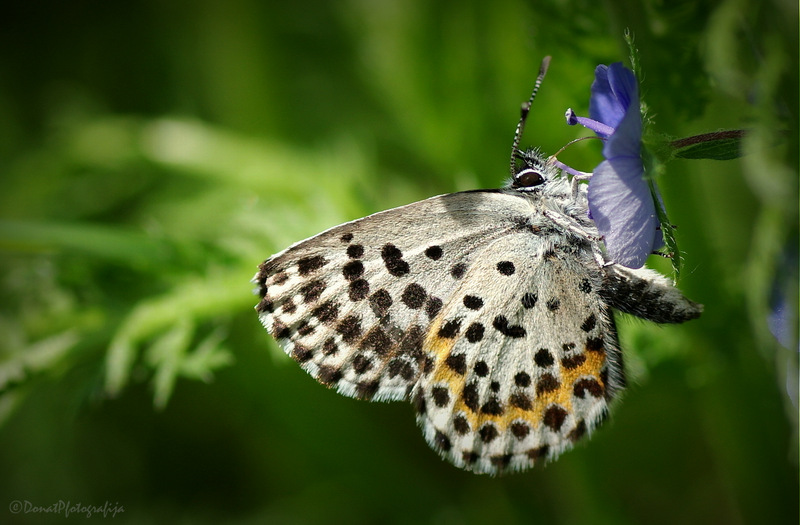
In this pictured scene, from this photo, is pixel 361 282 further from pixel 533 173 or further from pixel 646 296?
pixel 646 296

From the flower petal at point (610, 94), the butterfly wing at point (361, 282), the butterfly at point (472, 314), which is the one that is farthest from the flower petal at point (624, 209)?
the butterfly wing at point (361, 282)

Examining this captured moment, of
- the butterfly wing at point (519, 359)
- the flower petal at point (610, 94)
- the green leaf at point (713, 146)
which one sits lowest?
the butterfly wing at point (519, 359)

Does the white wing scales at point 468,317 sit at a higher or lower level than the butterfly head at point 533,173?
lower

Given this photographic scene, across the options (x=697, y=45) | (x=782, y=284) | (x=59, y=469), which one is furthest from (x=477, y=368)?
(x=59, y=469)

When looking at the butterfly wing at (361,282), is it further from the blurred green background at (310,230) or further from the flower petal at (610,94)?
the blurred green background at (310,230)

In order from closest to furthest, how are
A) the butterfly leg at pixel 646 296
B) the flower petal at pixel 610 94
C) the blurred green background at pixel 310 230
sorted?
1. the flower petal at pixel 610 94
2. the butterfly leg at pixel 646 296
3. the blurred green background at pixel 310 230

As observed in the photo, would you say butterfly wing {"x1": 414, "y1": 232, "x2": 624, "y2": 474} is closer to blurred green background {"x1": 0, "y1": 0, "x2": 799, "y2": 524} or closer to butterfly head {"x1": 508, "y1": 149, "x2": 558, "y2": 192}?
butterfly head {"x1": 508, "y1": 149, "x2": 558, "y2": 192}
